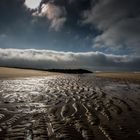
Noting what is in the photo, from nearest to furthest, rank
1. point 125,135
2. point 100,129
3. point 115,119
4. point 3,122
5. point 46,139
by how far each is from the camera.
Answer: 1. point 46,139
2. point 125,135
3. point 100,129
4. point 3,122
5. point 115,119

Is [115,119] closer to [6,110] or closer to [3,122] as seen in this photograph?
[3,122]

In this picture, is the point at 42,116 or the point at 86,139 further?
the point at 42,116

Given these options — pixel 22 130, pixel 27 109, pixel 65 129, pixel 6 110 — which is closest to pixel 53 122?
pixel 65 129

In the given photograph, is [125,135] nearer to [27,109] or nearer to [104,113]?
[104,113]

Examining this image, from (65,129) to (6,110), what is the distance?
12.0 feet

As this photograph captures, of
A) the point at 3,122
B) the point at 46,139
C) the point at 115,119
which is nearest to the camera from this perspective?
the point at 46,139

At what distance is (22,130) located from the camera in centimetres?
545

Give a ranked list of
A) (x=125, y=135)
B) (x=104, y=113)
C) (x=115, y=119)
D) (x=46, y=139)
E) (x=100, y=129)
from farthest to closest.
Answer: (x=104, y=113), (x=115, y=119), (x=100, y=129), (x=125, y=135), (x=46, y=139)

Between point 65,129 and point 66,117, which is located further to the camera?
point 66,117

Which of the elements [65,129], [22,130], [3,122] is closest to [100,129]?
[65,129]

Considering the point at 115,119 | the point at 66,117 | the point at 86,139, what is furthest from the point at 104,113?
the point at 86,139

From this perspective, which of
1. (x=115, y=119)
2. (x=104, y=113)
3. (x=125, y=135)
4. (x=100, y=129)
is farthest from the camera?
(x=104, y=113)

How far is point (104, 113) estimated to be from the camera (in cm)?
773

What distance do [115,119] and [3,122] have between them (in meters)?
4.33
